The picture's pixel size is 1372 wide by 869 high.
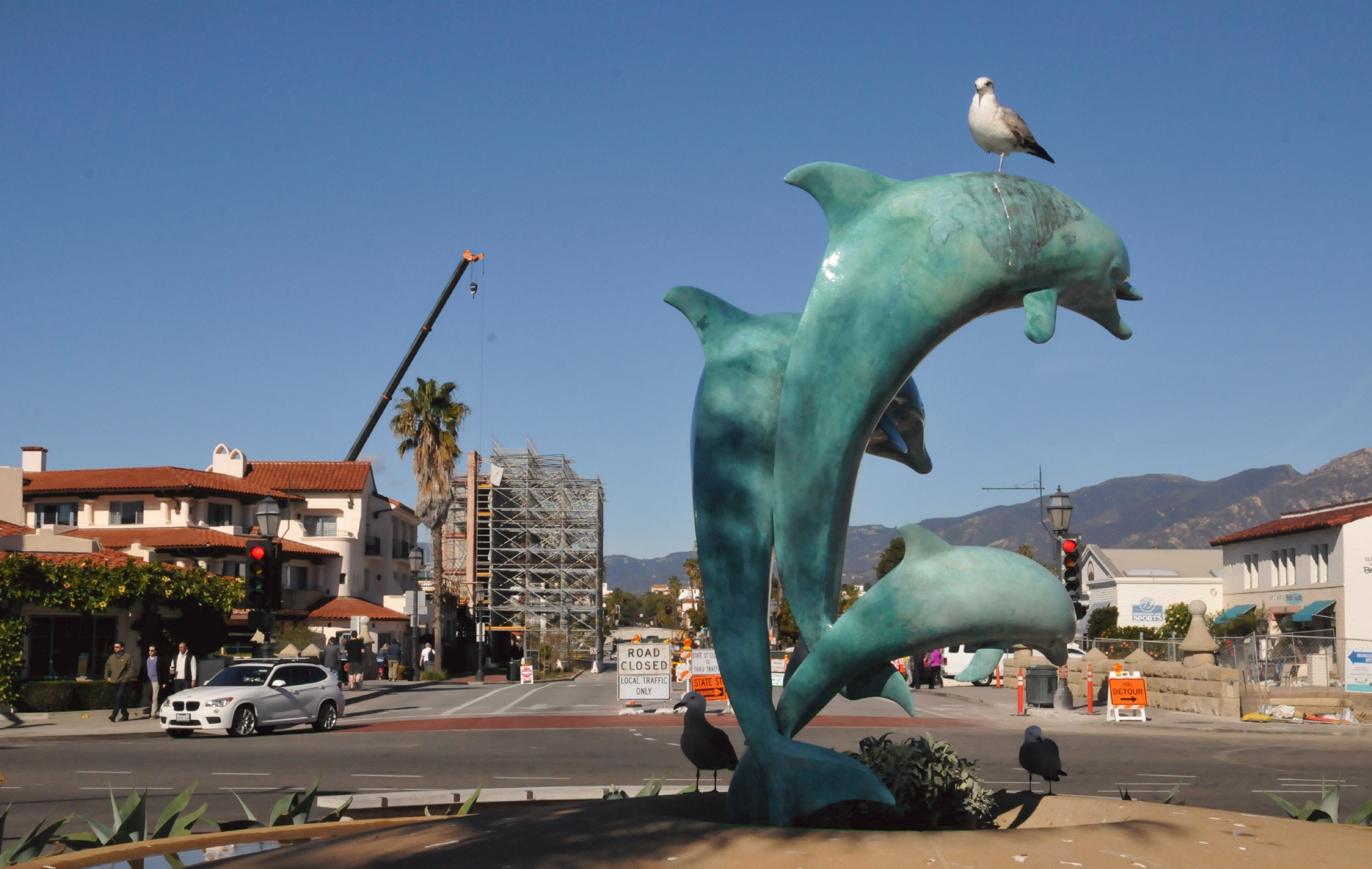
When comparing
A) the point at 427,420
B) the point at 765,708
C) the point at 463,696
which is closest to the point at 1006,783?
the point at 765,708

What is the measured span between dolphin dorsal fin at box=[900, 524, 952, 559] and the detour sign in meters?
18.2

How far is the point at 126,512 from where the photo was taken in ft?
155

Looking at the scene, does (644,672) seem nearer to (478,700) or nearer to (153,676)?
(478,700)

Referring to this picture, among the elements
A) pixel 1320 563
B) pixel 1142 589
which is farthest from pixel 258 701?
pixel 1142 589

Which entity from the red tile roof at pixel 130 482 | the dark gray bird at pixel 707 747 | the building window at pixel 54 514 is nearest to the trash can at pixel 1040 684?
the dark gray bird at pixel 707 747

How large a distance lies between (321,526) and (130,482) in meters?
9.29

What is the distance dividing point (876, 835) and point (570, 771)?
9.76 metres

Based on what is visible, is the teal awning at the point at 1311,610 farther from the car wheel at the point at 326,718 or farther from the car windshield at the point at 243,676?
the car windshield at the point at 243,676

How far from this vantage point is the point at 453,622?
65.2 metres

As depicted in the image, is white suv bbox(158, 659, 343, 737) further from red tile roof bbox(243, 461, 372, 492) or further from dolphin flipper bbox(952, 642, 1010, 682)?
red tile roof bbox(243, 461, 372, 492)

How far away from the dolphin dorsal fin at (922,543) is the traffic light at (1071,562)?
1269 centimetres

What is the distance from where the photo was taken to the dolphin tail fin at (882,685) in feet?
22.7

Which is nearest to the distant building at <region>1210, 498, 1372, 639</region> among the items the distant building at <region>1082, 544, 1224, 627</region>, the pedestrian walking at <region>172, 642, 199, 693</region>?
the distant building at <region>1082, 544, 1224, 627</region>

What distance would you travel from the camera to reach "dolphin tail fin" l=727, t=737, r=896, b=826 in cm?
659
